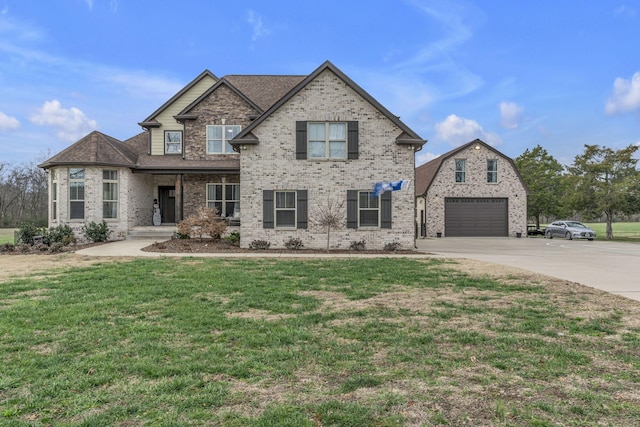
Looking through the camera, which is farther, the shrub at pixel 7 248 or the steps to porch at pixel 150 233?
the steps to porch at pixel 150 233

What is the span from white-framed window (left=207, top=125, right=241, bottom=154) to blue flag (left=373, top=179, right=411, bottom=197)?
28.7 feet

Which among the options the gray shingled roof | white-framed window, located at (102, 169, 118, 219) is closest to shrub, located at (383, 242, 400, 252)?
the gray shingled roof

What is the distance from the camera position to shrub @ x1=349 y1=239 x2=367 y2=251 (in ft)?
52.3

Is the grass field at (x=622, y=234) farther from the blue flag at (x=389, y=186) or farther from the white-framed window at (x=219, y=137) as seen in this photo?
the white-framed window at (x=219, y=137)

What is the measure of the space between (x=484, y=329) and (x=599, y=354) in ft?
4.13

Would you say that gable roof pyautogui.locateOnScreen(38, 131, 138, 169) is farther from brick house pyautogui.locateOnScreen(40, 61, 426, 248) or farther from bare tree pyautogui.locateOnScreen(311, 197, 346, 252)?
bare tree pyautogui.locateOnScreen(311, 197, 346, 252)

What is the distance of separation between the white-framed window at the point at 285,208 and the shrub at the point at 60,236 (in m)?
9.25

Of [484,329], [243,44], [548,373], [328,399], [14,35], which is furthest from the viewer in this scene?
[243,44]

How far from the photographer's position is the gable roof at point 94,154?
1777 cm

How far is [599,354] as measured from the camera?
4.22 metres

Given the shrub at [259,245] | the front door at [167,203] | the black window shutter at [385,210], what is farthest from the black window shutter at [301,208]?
the front door at [167,203]

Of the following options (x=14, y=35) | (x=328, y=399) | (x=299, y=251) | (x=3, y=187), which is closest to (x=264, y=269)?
(x=299, y=251)

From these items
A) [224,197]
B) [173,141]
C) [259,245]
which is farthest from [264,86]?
[259,245]

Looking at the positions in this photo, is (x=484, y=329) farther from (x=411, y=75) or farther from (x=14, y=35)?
(x=14, y=35)
